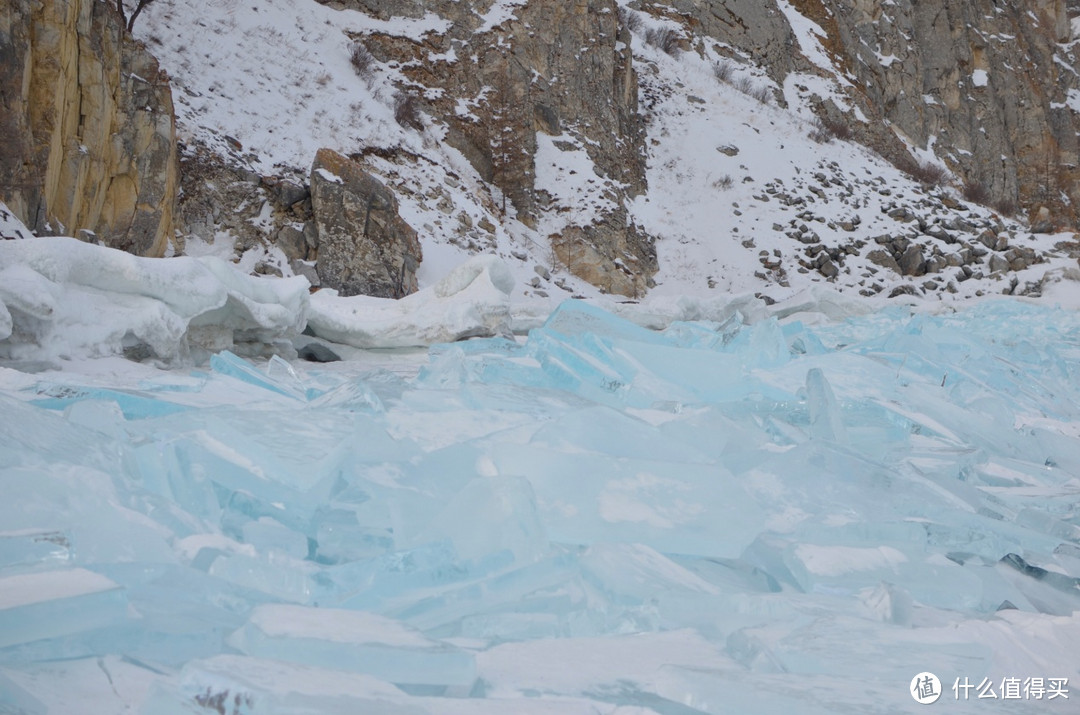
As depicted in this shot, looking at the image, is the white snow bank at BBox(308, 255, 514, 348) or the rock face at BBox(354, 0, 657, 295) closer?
the white snow bank at BBox(308, 255, 514, 348)

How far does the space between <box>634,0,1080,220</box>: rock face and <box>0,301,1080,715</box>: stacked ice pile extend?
18.8m

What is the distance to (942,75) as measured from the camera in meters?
22.5

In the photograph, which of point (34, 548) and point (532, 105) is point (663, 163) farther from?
point (34, 548)

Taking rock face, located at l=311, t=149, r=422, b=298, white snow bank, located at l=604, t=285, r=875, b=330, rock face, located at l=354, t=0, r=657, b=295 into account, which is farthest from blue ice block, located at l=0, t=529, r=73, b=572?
rock face, located at l=354, t=0, r=657, b=295

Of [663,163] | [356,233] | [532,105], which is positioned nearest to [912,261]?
[663,163]

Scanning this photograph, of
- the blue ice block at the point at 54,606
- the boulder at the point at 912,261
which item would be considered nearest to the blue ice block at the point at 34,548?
the blue ice block at the point at 54,606

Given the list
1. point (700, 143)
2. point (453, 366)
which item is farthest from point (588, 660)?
Answer: point (700, 143)

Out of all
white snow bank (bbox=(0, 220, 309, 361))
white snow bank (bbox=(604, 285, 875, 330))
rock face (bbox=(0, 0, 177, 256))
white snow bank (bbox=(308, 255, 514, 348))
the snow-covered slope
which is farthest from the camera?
the snow-covered slope

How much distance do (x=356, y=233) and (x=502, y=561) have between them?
889 centimetres

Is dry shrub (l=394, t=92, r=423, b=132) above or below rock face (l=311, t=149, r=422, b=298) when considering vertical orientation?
above

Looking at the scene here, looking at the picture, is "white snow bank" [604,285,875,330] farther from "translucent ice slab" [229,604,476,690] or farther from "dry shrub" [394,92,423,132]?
"dry shrub" [394,92,423,132]

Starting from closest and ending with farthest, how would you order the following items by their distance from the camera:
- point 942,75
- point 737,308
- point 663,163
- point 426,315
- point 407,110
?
1. point 426,315
2. point 737,308
3. point 407,110
4. point 663,163
5. point 942,75

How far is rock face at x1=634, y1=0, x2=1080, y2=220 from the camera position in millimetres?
19734

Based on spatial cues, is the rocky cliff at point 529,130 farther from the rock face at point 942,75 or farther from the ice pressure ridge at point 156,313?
the ice pressure ridge at point 156,313
